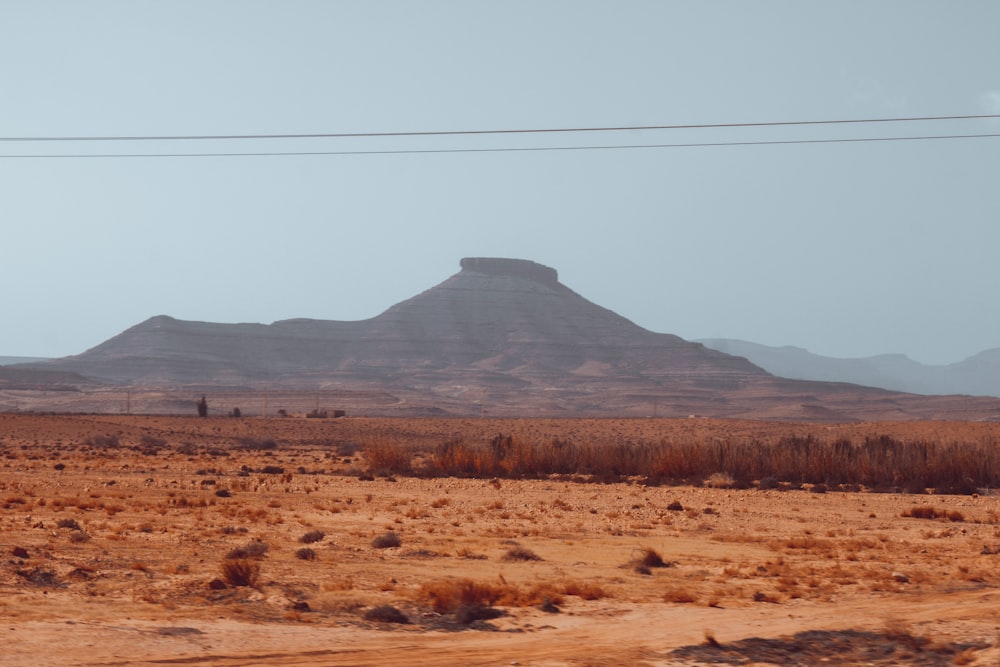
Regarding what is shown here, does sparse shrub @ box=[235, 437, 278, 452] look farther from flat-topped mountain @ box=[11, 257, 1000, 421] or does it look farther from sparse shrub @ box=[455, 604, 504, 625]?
flat-topped mountain @ box=[11, 257, 1000, 421]

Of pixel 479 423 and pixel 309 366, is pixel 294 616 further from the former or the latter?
pixel 309 366

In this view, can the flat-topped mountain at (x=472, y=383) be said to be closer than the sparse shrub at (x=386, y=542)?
No

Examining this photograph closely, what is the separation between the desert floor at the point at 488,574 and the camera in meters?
12.7

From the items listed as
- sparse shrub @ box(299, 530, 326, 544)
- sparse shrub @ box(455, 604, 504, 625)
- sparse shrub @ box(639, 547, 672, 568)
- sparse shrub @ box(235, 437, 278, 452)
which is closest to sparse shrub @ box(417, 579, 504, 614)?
sparse shrub @ box(455, 604, 504, 625)

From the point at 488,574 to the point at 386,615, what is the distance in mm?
4115

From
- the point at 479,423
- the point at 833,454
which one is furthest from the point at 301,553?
the point at 479,423

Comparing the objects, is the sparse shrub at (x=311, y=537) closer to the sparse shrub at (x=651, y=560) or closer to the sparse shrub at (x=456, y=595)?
the sparse shrub at (x=456, y=595)

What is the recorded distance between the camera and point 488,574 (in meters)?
18.0

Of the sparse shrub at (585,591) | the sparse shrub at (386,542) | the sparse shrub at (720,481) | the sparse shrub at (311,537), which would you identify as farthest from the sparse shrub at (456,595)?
the sparse shrub at (720,481)

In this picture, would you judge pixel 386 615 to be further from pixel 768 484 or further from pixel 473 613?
pixel 768 484

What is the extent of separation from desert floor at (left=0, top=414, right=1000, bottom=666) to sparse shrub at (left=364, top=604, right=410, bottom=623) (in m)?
0.07

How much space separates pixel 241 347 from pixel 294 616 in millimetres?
187228

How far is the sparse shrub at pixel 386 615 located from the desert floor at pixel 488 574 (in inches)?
2.9

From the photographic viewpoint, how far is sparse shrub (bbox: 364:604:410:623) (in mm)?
14094
